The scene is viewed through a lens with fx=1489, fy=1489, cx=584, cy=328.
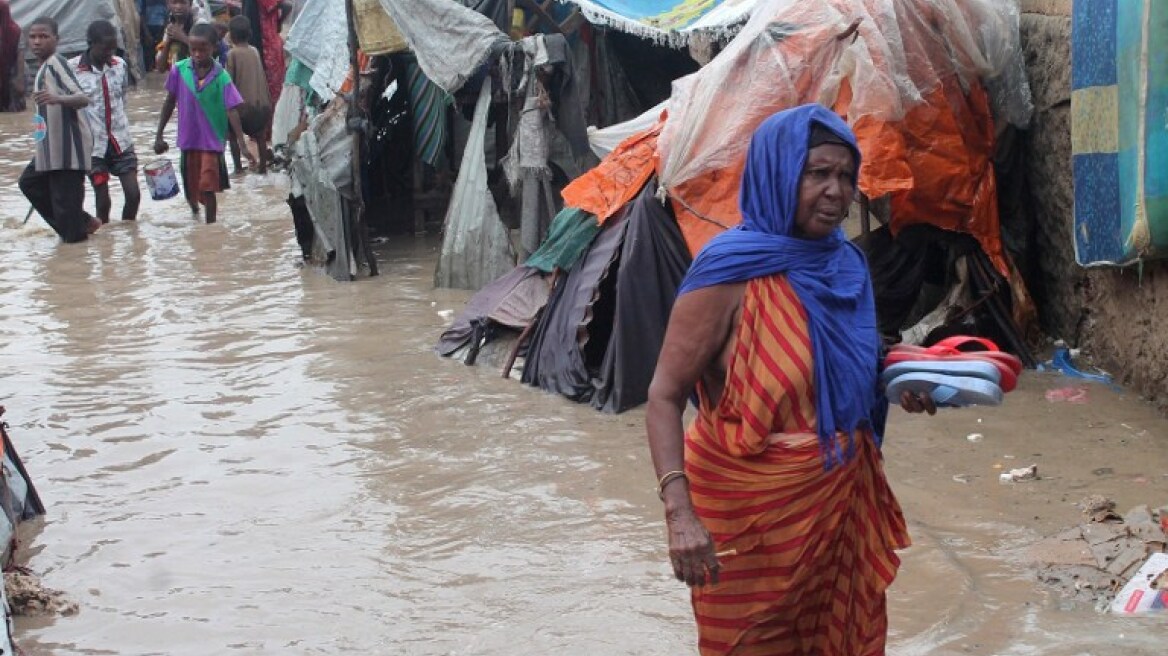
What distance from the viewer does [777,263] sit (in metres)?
2.93

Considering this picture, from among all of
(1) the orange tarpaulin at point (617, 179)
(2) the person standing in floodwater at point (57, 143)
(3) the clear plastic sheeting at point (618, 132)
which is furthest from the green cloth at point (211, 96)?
(1) the orange tarpaulin at point (617, 179)

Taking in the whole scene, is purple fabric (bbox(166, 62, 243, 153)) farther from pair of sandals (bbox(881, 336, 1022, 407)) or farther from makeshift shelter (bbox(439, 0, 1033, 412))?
pair of sandals (bbox(881, 336, 1022, 407))

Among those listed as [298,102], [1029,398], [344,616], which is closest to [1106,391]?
[1029,398]

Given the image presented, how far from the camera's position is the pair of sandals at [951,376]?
2.93m

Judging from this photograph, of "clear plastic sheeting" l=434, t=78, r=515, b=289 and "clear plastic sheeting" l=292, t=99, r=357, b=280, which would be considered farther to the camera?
"clear plastic sheeting" l=292, t=99, r=357, b=280

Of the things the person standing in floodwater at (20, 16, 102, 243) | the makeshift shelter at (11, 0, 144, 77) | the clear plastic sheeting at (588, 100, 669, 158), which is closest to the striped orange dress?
the clear plastic sheeting at (588, 100, 669, 158)

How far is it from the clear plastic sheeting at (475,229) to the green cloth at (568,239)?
1829mm

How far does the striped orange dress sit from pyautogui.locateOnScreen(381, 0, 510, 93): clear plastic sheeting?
6612 millimetres

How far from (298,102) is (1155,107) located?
7982 millimetres

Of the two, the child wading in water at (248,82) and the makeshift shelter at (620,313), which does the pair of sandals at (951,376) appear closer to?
the makeshift shelter at (620,313)

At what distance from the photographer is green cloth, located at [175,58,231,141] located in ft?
41.8

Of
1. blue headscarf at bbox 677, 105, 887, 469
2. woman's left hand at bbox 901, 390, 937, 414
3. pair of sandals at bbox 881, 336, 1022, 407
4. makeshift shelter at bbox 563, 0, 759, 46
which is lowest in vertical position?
woman's left hand at bbox 901, 390, 937, 414

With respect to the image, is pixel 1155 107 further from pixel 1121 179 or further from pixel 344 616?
pixel 344 616

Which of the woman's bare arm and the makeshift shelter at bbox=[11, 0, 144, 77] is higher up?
the makeshift shelter at bbox=[11, 0, 144, 77]
